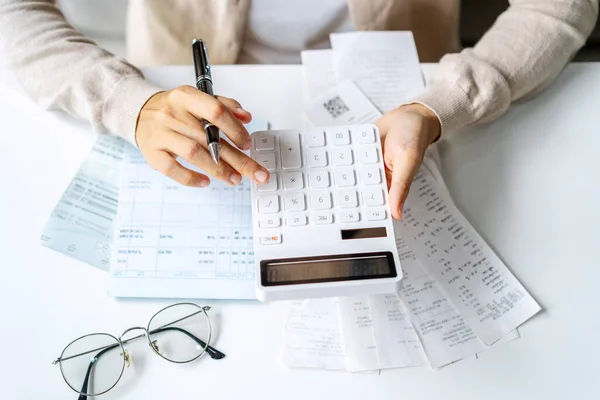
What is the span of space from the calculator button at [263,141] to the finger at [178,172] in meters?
0.07

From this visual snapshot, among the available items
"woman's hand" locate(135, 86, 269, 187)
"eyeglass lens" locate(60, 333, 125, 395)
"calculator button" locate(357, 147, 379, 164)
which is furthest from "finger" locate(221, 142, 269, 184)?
"eyeglass lens" locate(60, 333, 125, 395)

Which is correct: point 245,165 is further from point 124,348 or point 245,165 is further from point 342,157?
point 124,348

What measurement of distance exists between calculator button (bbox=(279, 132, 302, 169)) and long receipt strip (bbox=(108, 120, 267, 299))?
0.10 meters

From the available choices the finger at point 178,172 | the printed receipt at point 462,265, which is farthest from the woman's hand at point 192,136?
the printed receipt at point 462,265

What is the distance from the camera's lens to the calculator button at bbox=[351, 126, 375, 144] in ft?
1.64

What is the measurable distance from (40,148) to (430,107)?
505 millimetres

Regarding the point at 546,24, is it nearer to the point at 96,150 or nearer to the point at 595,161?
the point at 595,161

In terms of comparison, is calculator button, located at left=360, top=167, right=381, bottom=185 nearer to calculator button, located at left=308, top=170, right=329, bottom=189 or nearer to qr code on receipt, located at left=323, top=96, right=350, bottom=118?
calculator button, located at left=308, top=170, right=329, bottom=189

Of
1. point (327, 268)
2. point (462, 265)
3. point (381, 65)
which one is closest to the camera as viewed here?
point (327, 268)

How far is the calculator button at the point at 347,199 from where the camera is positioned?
0.47 meters

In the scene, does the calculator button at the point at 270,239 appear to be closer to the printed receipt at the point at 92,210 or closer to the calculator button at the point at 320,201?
the calculator button at the point at 320,201

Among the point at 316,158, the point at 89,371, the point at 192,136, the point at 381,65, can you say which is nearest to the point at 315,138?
the point at 316,158

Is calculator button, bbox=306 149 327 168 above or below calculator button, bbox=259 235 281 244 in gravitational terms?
above

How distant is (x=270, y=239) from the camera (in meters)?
0.45
